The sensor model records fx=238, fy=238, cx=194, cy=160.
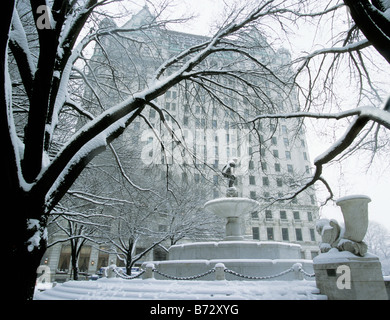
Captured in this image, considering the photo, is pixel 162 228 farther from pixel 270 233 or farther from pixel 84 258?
pixel 270 233

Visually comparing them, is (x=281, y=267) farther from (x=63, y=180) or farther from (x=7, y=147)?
(x=7, y=147)

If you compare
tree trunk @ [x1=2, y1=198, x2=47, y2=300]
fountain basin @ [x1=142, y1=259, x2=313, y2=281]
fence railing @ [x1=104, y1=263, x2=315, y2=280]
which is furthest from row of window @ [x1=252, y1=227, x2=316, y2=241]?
tree trunk @ [x1=2, y1=198, x2=47, y2=300]

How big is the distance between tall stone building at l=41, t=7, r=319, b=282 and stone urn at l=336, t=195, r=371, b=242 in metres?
2.35

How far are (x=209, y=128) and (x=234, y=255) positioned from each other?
543 cm

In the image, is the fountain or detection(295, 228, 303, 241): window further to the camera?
detection(295, 228, 303, 241): window

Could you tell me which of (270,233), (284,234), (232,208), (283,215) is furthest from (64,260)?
(283,215)

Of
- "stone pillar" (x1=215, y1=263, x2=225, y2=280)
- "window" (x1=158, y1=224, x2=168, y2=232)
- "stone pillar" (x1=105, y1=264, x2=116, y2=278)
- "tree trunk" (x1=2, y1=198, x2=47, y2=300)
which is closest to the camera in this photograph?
"tree trunk" (x1=2, y1=198, x2=47, y2=300)

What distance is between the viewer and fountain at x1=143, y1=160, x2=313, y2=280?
29.6 ft

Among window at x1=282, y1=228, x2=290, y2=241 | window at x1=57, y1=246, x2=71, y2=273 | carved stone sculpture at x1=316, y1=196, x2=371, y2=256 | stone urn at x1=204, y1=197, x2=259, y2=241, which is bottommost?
window at x1=57, y1=246, x2=71, y2=273

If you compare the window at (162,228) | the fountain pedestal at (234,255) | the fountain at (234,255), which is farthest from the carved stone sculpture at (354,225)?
the window at (162,228)

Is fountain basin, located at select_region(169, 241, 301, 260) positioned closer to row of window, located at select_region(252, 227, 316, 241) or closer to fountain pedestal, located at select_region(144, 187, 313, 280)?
fountain pedestal, located at select_region(144, 187, 313, 280)

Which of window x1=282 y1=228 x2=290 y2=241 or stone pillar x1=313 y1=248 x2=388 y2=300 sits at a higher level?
window x1=282 y1=228 x2=290 y2=241
